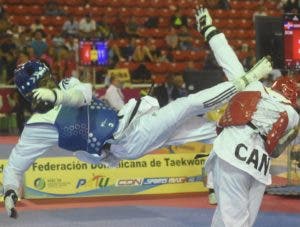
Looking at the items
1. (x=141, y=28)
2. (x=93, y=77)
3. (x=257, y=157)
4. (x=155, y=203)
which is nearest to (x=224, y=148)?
(x=257, y=157)

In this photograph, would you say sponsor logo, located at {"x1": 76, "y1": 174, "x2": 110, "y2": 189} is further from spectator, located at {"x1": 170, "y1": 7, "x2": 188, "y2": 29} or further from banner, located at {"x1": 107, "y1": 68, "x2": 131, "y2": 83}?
spectator, located at {"x1": 170, "y1": 7, "x2": 188, "y2": 29}

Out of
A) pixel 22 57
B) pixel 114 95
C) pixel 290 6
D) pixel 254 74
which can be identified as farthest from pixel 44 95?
pixel 290 6

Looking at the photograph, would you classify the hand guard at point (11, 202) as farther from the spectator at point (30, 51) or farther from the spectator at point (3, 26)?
Answer: the spectator at point (3, 26)

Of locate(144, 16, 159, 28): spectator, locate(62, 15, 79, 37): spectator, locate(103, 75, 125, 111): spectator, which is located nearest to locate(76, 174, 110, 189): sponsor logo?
locate(103, 75, 125, 111): spectator

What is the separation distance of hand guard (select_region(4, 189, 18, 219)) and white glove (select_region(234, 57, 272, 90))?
191cm

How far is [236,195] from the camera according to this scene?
496 centimetres

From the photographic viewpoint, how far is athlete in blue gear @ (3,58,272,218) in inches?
207

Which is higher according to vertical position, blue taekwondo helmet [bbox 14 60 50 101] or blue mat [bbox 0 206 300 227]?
blue taekwondo helmet [bbox 14 60 50 101]

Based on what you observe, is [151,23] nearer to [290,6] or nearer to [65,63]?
[290,6]

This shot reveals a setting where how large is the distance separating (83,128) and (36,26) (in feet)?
43.3

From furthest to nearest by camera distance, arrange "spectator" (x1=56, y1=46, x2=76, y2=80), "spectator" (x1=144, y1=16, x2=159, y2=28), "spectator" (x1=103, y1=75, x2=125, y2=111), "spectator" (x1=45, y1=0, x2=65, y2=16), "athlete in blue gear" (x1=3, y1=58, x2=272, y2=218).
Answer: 1. "spectator" (x1=144, y1=16, x2=159, y2=28)
2. "spectator" (x1=45, y1=0, x2=65, y2=16)
3. "spectator" (x1=56, y1=46, x2=76, y2=80)
4. "spectator" (x1=103, y1=75, x2=125, y2=111)
5. "athlete in blue gear" (x1=3, y1=58, x2=272, y2=218)

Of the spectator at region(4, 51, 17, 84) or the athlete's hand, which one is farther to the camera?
the spectator at region(4, 51, 17, 84)

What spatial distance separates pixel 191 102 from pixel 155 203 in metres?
3.71

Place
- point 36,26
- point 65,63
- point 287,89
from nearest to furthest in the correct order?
point 287,89
point 65,63
point 36,26
